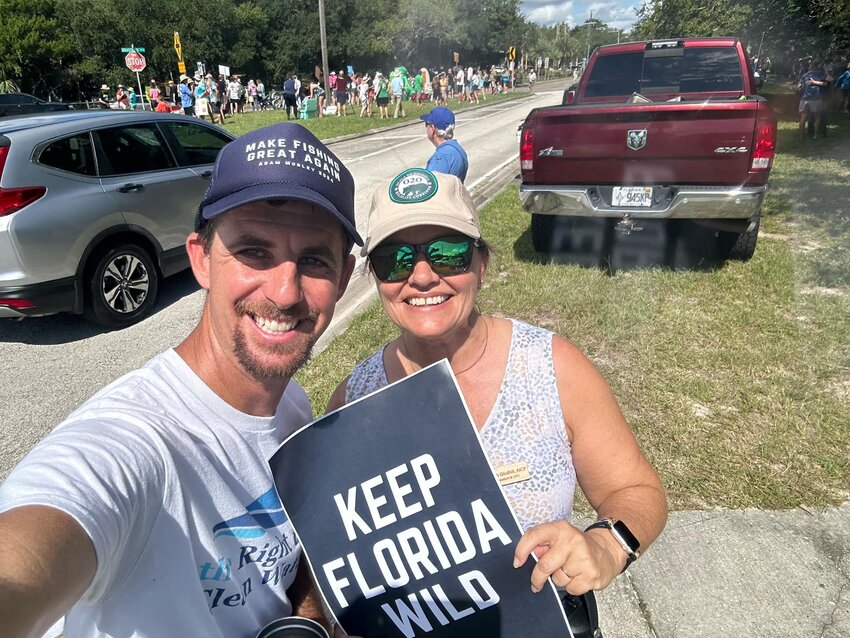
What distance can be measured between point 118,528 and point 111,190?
16.5ft

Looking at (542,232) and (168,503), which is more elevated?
(168,503)

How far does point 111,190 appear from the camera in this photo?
5246mm

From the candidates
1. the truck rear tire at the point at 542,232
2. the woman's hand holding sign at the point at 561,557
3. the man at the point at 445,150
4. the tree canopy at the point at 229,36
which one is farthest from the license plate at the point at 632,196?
the tree canopy at the point at 229,36

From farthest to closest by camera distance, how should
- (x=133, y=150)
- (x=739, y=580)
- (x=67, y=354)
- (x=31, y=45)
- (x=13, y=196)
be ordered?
(x=31, y=45)
(x=133, y=150)
(x=67, y=354)
(x=13, y=196)
(x=739, y=580)

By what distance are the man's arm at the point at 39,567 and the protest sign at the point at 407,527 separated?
40 cm

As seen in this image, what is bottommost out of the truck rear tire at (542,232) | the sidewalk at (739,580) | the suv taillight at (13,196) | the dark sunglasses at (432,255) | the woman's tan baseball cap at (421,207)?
the sidewalk at (739,580)

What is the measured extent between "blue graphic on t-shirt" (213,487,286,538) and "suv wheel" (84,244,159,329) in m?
4.70

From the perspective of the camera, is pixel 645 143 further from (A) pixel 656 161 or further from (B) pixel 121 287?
(B) pixel 121 287

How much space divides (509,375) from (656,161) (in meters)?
4.50

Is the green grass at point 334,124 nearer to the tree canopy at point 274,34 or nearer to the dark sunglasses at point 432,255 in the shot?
the tree canopy at point 274,34

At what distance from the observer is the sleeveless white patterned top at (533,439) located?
154 cm

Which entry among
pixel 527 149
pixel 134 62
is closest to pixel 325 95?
pixel 134 62

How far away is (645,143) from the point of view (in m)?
5.29

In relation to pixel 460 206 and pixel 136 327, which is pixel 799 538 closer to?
pixel 460 206
